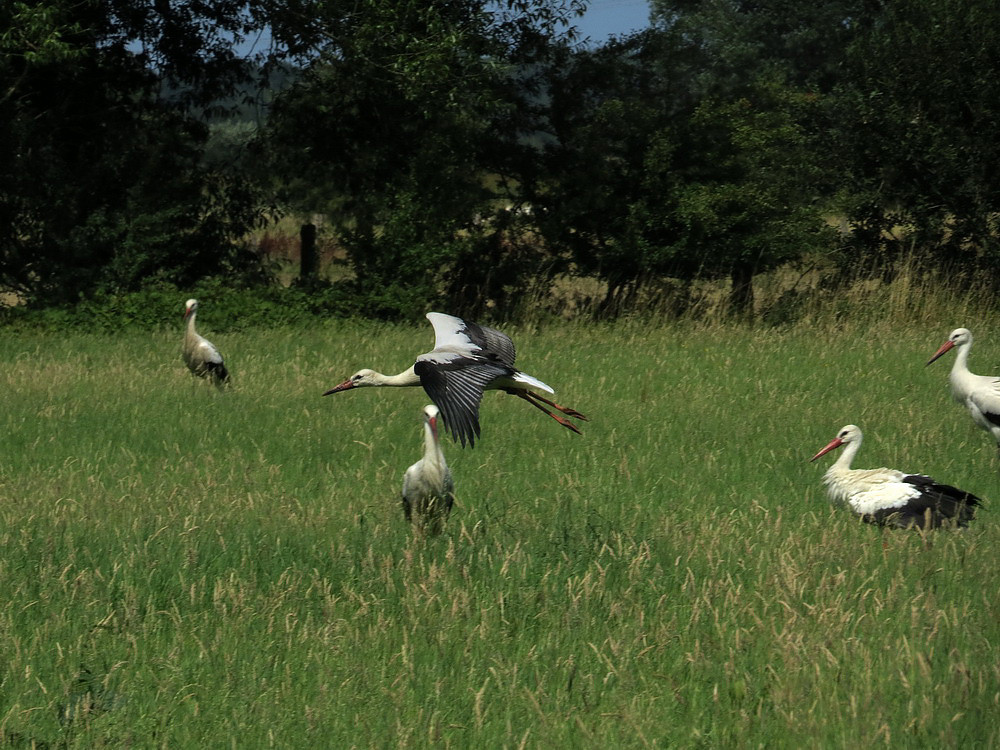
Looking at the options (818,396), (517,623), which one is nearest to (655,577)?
(517,623)

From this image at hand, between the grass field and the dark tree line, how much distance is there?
724 cm

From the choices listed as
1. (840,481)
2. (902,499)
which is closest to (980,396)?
(840,481)

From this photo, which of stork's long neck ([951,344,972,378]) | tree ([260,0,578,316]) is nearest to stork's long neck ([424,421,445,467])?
stork's long neck ([951,344,972,378])

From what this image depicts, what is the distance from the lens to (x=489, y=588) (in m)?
5.38

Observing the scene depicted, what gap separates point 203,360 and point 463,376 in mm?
4694

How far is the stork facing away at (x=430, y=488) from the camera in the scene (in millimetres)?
6156

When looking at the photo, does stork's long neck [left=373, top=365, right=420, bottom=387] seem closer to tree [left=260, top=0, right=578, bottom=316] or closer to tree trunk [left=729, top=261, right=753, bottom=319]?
tree [left=260, top=0, right=578, bottom=316]

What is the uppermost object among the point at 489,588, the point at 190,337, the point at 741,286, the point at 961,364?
the point at 961,364

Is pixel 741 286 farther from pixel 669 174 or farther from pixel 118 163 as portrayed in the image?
pixel 118 163

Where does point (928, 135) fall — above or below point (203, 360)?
above

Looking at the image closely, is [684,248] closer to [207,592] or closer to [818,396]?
[818,396]

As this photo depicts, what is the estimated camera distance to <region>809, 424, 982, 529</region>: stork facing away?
6402 millimetres

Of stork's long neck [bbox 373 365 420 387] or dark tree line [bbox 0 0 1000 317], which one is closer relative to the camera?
stork's long neck [bbox 373 365 420 387]

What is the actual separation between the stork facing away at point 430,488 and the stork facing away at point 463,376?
0.58ft
